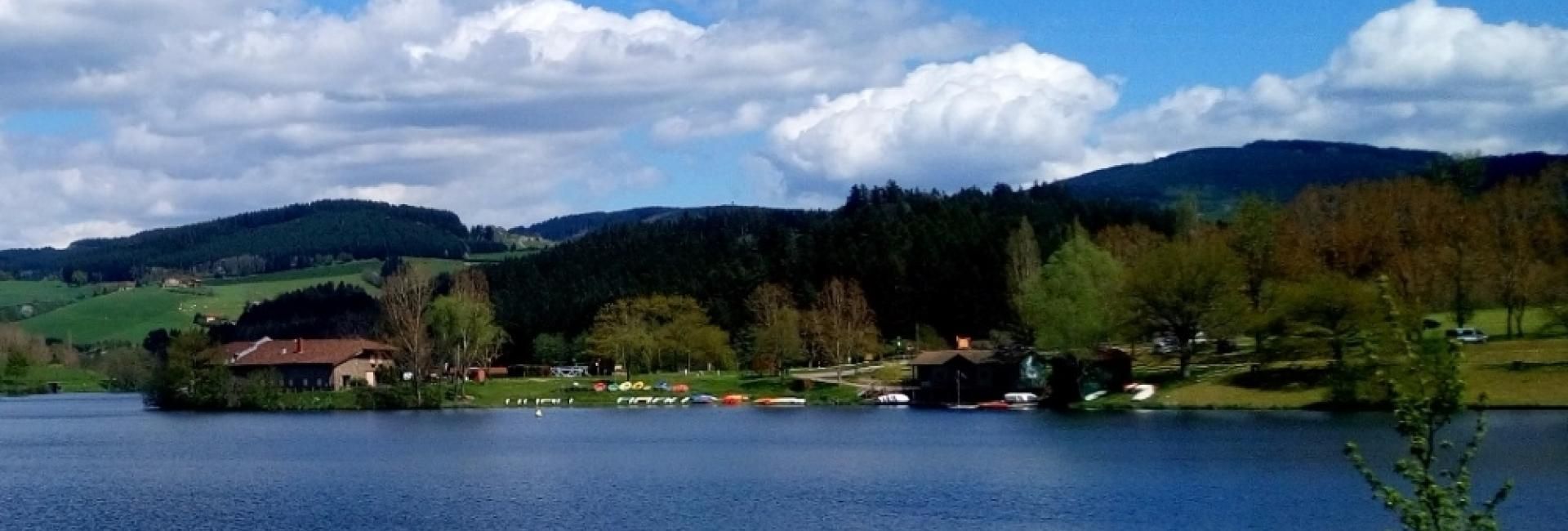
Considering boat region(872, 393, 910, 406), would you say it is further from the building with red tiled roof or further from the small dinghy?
the building with red tiled roof

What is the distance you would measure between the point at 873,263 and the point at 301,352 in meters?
54.5

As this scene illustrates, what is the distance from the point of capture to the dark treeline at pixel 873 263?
480 ft

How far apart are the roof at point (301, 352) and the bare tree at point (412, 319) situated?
40.7ft

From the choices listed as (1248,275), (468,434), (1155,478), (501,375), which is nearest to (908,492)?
(1155,478)

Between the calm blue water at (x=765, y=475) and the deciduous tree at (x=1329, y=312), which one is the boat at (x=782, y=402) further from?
the deciduous tree at (x=1329, y=312)

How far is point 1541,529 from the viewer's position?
34.4 m

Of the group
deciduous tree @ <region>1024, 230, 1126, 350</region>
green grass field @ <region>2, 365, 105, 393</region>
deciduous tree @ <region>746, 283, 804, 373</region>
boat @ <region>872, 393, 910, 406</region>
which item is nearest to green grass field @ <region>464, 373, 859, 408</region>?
boat @ <region>872, 393, 910, 406</region>

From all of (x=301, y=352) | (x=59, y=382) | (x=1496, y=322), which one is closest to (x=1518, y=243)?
(x=1496, y=322)

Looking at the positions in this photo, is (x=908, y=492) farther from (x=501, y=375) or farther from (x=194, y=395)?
(x=501, y=375)

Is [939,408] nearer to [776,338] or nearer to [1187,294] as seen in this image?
[1187,294]

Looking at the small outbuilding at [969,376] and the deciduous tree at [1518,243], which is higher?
the deciduous tree at [1518,243]

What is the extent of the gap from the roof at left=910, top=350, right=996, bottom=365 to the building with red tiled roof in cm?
4816

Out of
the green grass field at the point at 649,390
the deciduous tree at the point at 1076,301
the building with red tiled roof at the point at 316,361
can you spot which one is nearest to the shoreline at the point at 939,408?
the green grass field at the point at 649,390

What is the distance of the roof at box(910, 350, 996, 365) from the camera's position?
103062 millimetres
